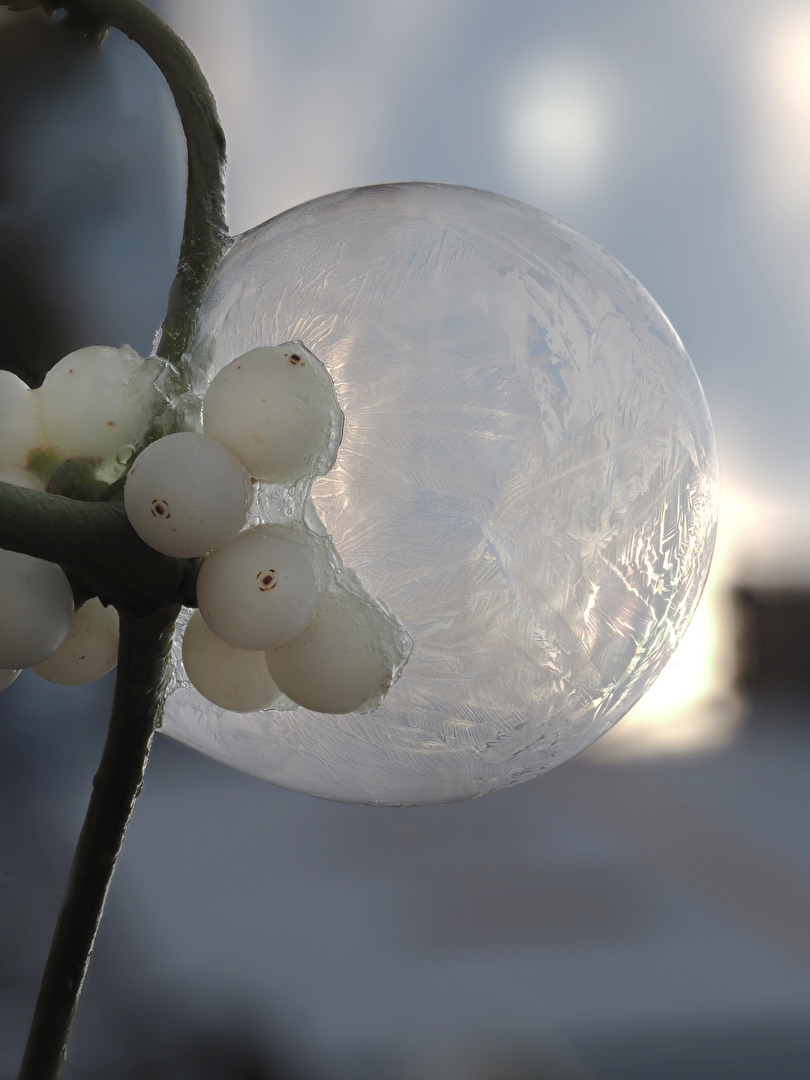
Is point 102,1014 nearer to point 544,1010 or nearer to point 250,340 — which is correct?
point 544,1010

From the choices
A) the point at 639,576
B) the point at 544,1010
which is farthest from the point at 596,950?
the point at 639,576

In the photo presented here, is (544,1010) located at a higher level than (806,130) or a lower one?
lower

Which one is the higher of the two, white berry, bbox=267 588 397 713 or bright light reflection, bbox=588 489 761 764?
white berry, bbox=267 588 397 713

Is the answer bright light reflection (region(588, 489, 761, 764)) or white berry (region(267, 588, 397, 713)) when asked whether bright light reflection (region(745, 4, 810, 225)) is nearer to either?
bright light reflection (region(588, 489, 761, 764))

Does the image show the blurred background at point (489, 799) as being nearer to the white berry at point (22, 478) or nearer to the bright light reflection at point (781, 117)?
the bright light reflection at point (781, 117)

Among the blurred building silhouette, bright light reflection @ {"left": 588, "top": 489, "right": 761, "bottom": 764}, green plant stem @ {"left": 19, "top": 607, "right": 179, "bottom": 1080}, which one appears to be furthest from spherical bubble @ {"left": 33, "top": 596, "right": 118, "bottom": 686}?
the blurred building silhouette

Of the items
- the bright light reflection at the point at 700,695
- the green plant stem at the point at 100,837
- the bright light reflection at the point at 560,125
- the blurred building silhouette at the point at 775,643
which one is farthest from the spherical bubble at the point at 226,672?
the blurred building silhouette at the point at 775,643

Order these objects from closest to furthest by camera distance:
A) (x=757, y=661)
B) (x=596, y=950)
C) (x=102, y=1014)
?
1. (x=102, y=1014)
2. (x=596, y=950)
3. (x=757, y=661)

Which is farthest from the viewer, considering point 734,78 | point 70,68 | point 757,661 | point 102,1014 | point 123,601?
point 757,661
